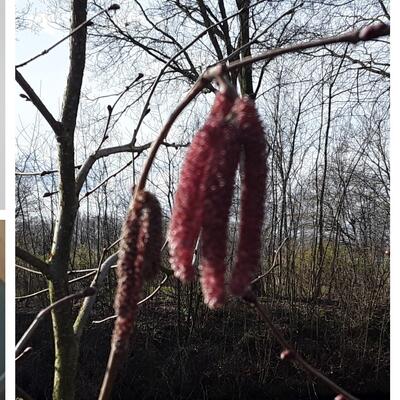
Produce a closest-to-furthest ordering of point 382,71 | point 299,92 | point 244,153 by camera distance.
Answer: point 244,153, point 382,71, point 299,92

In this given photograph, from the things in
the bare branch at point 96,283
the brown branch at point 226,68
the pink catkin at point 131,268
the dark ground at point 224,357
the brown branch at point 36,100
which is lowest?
the dark ground at point 224,357

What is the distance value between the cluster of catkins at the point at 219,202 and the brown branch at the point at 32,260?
42 centimetres

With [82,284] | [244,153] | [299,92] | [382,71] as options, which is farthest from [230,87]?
[82,284]

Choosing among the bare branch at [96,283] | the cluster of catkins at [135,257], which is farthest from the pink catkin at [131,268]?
the bare branch at [96,283]

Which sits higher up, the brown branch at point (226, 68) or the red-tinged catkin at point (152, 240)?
the brown branch at point (226, 68)

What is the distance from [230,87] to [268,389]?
2.29 m

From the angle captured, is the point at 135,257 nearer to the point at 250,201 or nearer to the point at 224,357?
the point at 250,201

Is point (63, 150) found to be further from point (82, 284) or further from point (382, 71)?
point (82, 284)

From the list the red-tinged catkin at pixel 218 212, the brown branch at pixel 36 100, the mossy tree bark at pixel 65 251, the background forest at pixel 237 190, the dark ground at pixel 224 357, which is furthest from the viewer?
the dark ground at pixel 224 357

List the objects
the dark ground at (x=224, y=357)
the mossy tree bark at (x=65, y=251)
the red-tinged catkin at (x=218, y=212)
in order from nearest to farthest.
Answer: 1. the red-tinged catkin at (x=218, y=212)
2. the mossy tree bark at (x=65, y=251)
3. the dark ground at (x=224, y=357)

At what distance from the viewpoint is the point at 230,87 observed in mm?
242

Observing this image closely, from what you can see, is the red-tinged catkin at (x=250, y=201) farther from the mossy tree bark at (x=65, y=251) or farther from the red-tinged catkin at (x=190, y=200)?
the mossy tree bark at (x=65, y=251)

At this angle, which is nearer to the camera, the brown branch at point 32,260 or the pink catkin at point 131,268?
the pink catkin at point 131,268

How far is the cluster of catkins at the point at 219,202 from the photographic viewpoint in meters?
0.22
